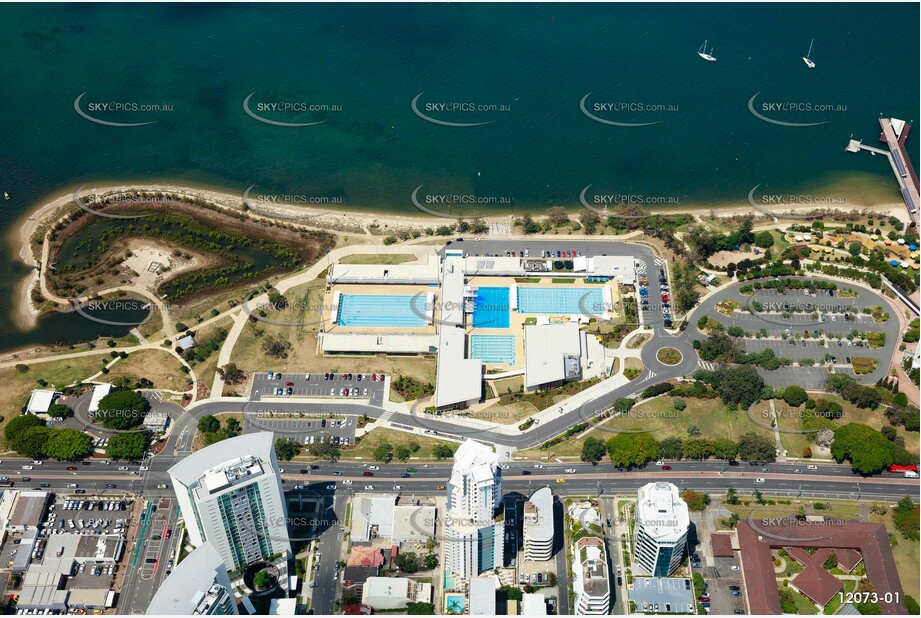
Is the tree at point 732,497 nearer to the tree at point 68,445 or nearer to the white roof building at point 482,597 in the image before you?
the white roof building at point 482,597

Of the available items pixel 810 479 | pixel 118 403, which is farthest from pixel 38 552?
pixel 810 479

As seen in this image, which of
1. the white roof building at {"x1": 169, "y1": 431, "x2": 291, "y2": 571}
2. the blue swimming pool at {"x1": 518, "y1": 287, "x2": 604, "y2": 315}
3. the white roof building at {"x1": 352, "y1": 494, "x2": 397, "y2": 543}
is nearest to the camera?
the white roof building at {"x1": 169, "y1": 431, "x2": 291, "y2": 571}

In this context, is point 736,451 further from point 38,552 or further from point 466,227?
point 38,552

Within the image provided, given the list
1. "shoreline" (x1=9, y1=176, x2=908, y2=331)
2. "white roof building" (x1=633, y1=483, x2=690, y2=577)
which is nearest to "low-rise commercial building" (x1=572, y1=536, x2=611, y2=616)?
"white roof building" (x1=633, y1=483, x2=690, y2=577)

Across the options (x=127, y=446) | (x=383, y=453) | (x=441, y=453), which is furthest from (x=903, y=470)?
(x=127, y=446)

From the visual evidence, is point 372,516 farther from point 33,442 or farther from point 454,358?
point 33,442

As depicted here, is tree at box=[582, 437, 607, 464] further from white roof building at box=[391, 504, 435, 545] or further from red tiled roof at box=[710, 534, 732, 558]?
white roof building at box=[391, 504, 435, 545]

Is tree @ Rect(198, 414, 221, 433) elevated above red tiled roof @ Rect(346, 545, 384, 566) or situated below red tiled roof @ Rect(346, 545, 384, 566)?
above
